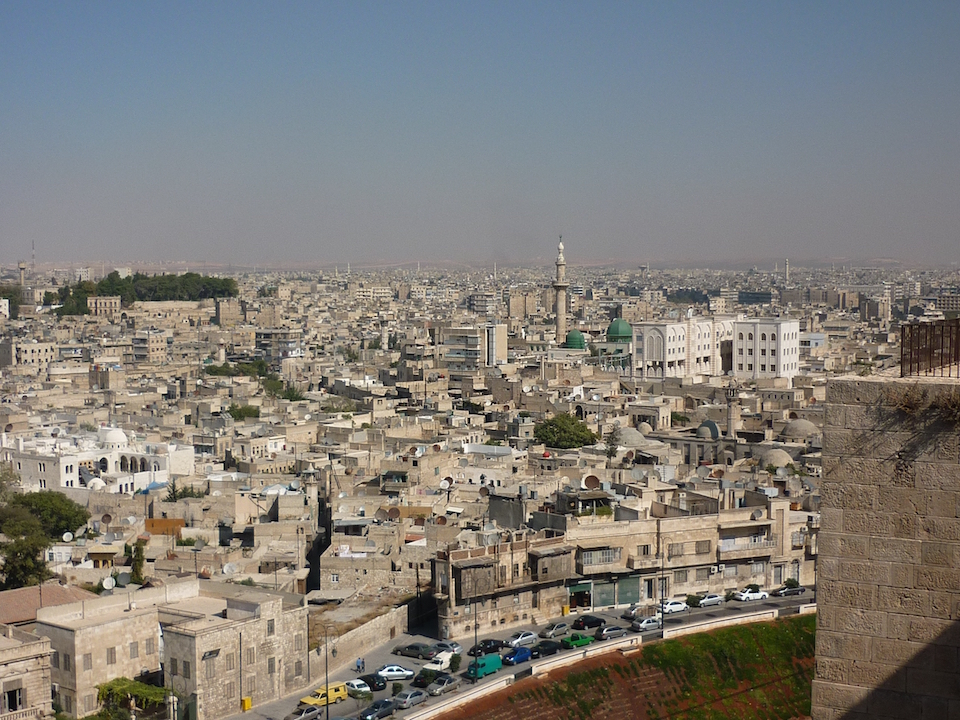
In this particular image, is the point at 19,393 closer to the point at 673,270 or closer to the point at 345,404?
the point at 345,404

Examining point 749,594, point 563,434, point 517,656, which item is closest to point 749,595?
point 749,594

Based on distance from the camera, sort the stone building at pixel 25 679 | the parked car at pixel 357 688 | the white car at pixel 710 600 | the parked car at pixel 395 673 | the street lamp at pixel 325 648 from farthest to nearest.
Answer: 1. the white car at pixel 710 600
2. the parked car at pixel 395 673
3. the parked car at pixel 357 688
4. the street lamp at pixel 325 648
5. the stone building at pixel 25 679

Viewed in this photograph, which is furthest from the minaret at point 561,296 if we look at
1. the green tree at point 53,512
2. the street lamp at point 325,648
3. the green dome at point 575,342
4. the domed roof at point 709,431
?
the street lamp at point 325,648

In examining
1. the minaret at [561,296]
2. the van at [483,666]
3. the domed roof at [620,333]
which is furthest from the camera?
the minaret at [561,296]

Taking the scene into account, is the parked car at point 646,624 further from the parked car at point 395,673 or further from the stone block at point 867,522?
the stone block at point 867,522

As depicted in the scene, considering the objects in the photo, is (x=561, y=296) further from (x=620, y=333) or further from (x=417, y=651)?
(x=417, y=651)

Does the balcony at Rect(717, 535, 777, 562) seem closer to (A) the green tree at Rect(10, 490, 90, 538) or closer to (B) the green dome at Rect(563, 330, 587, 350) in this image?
(A) the green tree at Rect(10, 490, 90, 538)
